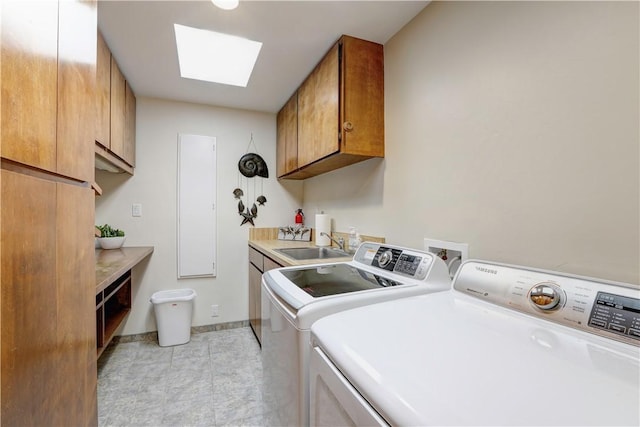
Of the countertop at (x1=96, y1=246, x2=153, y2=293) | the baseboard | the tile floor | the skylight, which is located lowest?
the tile floor

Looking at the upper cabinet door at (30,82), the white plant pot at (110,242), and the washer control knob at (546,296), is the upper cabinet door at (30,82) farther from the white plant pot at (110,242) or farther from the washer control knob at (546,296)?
the white plant pot at (110,242)

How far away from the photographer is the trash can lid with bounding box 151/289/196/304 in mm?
Answer: 2560

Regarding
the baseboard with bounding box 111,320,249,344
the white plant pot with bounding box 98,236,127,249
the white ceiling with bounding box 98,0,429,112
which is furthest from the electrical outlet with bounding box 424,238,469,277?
the white plant pot with bounding box 98,236,127,249

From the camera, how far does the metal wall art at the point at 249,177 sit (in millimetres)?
3072

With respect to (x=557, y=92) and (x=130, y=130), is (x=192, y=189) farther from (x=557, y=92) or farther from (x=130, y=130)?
(x=557, y=92)

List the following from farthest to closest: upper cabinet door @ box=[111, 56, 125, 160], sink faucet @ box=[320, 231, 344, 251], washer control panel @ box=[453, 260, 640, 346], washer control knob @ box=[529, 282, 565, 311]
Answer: sink faucet @ box=[320, 231, 344, 251]
upper cabinet door @ box=[111, 56, 125, 160]
washer control knob @ box=[529, 282, 565, 311]
washer control panel @ box=[453, 260, 640, 346]

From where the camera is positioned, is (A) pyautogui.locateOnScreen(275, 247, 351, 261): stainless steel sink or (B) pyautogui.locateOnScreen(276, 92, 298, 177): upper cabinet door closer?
(A) pyautogui.locateOnScreen(275, 247, 351, 261): stainless steel sink

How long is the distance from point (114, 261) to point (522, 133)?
2578 mm

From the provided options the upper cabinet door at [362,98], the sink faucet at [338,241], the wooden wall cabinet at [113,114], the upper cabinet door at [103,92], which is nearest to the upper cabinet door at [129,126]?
the wooden wall cabinet at [113,114]

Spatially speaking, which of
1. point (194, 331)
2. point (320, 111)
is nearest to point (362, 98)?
point (320, 111)

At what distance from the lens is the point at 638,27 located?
31.1 inches

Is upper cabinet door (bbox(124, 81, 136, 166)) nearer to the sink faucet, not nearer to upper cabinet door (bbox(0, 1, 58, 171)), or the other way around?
the sink faucet

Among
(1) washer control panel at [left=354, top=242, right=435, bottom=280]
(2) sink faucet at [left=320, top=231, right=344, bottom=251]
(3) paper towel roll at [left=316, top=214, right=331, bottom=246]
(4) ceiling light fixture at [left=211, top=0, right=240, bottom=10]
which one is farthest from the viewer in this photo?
(3) paper towel roll at [left=316, top=214, right=331, bottom=246]

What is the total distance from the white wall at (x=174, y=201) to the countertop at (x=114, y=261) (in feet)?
0.68
